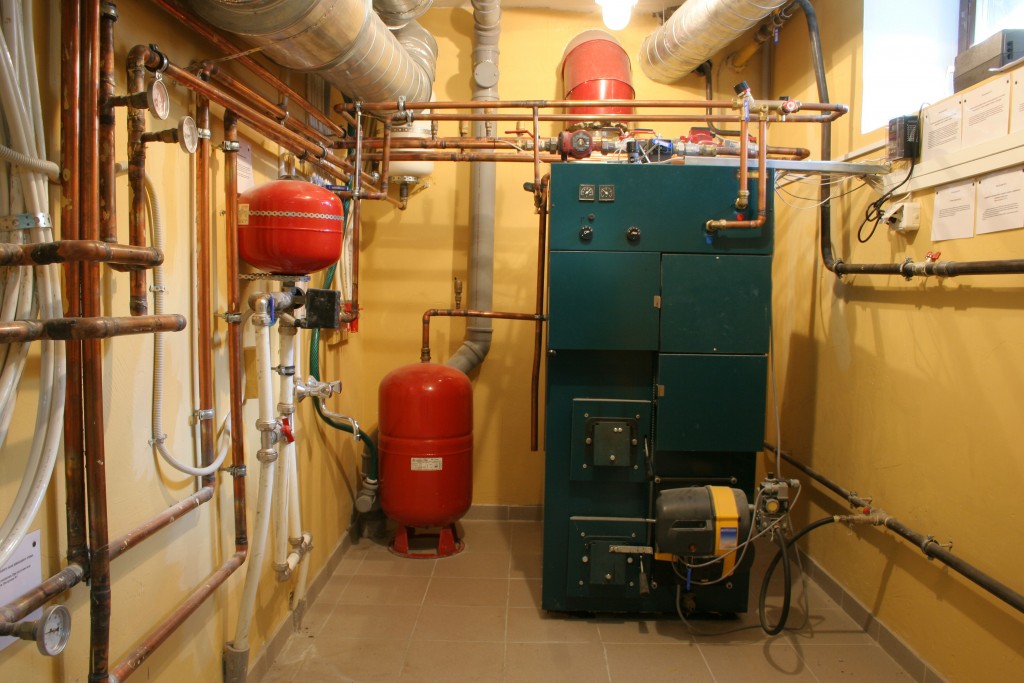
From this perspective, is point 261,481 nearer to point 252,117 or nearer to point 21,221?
point 21,221

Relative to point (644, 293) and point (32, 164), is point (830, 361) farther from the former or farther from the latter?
point (32, 164)

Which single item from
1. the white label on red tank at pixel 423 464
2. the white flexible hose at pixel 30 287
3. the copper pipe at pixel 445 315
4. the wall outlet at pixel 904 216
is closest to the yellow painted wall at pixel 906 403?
the wall outlet at pixel 904 216

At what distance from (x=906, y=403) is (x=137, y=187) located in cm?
254

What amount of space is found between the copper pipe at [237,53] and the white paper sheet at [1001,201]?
229 centimetres

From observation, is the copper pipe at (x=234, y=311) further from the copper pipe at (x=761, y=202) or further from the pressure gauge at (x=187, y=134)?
the copper pipe at (x=761, y=202)

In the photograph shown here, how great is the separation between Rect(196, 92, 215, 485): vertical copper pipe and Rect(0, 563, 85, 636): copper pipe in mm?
559

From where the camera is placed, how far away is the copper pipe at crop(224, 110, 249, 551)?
1803mm

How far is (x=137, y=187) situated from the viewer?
1.35 m

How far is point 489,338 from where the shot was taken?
11.3 feet

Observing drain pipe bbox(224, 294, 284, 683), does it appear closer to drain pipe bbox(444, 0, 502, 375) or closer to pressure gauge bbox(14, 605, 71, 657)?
pressure gauge bbox(14, 605, 71, 657)

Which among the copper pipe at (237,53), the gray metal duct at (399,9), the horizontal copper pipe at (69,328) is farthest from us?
the gray metal duct at (399,9)

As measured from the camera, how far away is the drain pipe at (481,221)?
3311mm

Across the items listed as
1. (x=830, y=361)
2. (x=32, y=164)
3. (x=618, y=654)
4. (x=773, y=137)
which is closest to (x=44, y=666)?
(x=32, y=164)

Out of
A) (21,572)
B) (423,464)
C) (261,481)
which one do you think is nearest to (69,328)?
(21,572)
